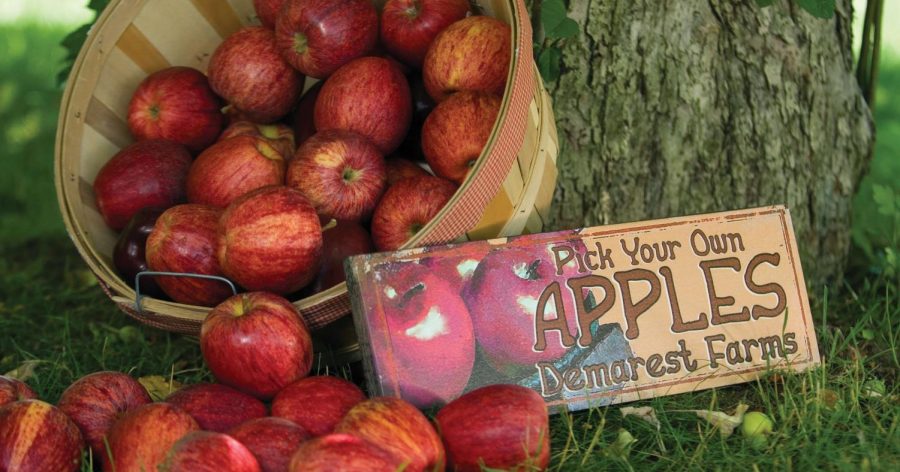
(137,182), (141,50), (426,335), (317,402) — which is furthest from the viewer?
(141,50)

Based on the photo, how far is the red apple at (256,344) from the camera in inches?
74.3

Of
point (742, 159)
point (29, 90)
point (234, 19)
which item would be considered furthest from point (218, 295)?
point (29, 90)

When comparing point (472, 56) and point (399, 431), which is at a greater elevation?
point (472, 56)

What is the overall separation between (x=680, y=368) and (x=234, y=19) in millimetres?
1666

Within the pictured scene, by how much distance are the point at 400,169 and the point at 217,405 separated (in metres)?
0.83

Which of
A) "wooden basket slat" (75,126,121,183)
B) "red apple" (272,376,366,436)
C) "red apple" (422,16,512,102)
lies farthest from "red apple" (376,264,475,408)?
"wooden basket slat" (75,126,121,183)

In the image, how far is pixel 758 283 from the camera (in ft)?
7.14

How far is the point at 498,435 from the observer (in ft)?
5.49

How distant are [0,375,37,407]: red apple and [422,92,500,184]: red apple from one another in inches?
41.3

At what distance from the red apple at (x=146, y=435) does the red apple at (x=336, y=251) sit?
0.53 m

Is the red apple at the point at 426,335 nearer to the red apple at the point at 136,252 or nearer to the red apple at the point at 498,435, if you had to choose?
the red apple at the point at 498,435

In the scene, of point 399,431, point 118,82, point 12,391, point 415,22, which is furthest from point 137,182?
point 399,431

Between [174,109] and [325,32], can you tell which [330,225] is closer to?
[325,32]

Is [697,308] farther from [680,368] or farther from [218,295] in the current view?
[218,295]
